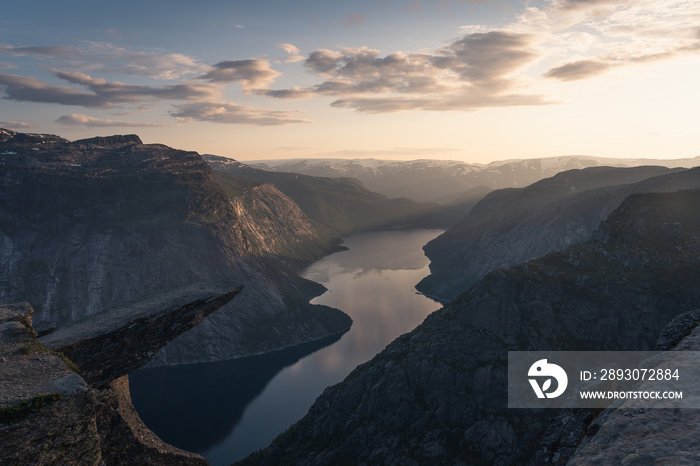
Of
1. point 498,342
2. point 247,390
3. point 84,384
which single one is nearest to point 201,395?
point 247,390

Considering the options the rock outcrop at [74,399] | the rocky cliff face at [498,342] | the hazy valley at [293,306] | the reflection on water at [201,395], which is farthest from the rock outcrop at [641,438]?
the reflection on water at [201,395]

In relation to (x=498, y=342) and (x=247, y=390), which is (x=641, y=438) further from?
(x=247, y=390)

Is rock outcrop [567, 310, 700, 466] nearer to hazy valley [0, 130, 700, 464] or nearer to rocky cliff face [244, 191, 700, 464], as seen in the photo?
hazy valley [0, 130, 700, 464]

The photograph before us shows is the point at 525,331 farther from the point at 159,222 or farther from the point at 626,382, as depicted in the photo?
the point at 159,222

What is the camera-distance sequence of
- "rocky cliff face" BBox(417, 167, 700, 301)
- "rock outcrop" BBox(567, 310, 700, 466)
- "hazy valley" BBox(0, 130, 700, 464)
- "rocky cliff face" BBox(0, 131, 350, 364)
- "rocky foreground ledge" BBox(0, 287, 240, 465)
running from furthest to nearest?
"rocky cliff face" BBox(417, 167, 700, 301) → "rocky cliff face" BBox(0, 131, 350, 364) → "hazy valley" BBox(0, 130, 700, 464) → "rocky foreground ledge" BBox(0, 287, 240, 465) → "rock outcrop" BBox(567, 310, 700, 466)

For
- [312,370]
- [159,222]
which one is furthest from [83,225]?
[312,370]
